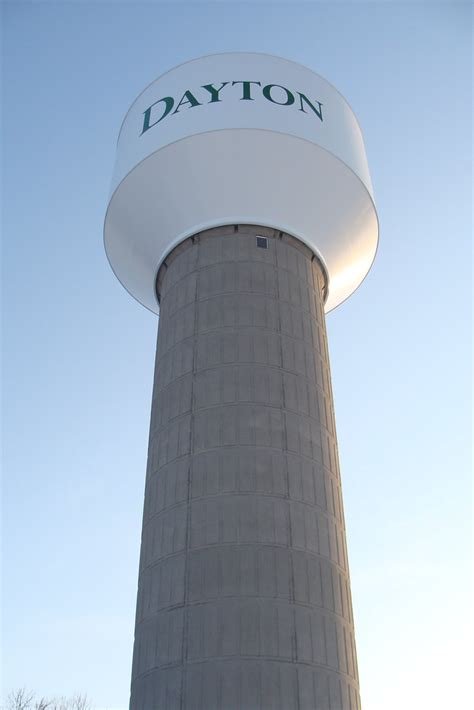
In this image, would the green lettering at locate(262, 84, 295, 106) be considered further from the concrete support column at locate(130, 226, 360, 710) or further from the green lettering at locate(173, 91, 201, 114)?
the concrete support column at locate(130, 226, 360, 710)

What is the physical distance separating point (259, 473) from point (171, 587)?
2962 millimetres

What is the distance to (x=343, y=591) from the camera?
49.7 feet

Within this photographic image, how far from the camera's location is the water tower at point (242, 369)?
13.6 metres

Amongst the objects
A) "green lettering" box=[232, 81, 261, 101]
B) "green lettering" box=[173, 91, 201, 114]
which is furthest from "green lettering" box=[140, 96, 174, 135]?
"green lettering" box=[232, 81, 261, 101]

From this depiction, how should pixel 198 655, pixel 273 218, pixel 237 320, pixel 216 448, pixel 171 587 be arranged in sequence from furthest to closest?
pixel 273 218, pixel 237 320, pixel 216 448, pixel 171 587, pixel 198 655

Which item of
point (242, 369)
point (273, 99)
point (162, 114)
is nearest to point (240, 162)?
point (273, 99)

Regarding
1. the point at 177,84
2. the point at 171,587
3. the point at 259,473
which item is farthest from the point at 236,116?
the point at 171,587

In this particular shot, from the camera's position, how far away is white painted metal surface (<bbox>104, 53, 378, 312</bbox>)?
18.3m

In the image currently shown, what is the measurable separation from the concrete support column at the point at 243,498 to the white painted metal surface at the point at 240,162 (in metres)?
0.86

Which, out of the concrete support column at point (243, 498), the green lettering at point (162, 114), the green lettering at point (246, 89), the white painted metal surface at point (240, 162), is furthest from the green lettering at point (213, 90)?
the concrete support column at point (243, 498)

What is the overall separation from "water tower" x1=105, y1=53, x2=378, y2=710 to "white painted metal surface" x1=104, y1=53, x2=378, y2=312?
1.9 inches

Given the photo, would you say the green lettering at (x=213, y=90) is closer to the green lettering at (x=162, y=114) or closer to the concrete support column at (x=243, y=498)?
the green lettering at (x=162, y=114)

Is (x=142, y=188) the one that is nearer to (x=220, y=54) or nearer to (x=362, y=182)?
(x=220, y=54)

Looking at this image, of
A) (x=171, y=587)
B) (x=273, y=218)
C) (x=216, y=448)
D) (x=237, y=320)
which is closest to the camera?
(x=171, y=587)
